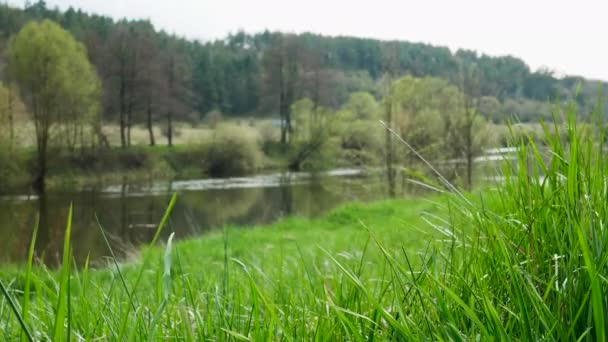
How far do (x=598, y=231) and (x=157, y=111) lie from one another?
4804 cm

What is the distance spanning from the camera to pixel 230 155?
4012 cm

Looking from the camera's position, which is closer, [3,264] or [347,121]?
[3,264]

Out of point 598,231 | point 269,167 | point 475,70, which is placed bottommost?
point 269,167

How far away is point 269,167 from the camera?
43500mm

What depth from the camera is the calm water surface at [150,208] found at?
624 inches

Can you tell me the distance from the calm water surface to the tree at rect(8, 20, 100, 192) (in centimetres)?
585

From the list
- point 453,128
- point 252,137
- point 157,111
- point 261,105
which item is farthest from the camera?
point 261,105

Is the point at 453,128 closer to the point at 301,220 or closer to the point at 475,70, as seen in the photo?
the point at 475,70

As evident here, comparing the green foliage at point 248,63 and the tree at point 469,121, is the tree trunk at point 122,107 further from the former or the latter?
the tree at point 469,121

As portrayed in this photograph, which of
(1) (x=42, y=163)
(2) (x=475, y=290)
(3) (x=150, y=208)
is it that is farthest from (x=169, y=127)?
(2) (x=475, y=290)

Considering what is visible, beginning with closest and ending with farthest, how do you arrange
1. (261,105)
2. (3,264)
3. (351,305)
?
1. (351,305)
2. (3,264)
3. (261,105)

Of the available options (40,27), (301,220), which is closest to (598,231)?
(301,220)

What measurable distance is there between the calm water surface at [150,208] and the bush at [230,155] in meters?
7.69

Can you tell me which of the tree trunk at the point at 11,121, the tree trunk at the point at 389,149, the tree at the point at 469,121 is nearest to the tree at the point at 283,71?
the tree trunk at the point at 11,121
